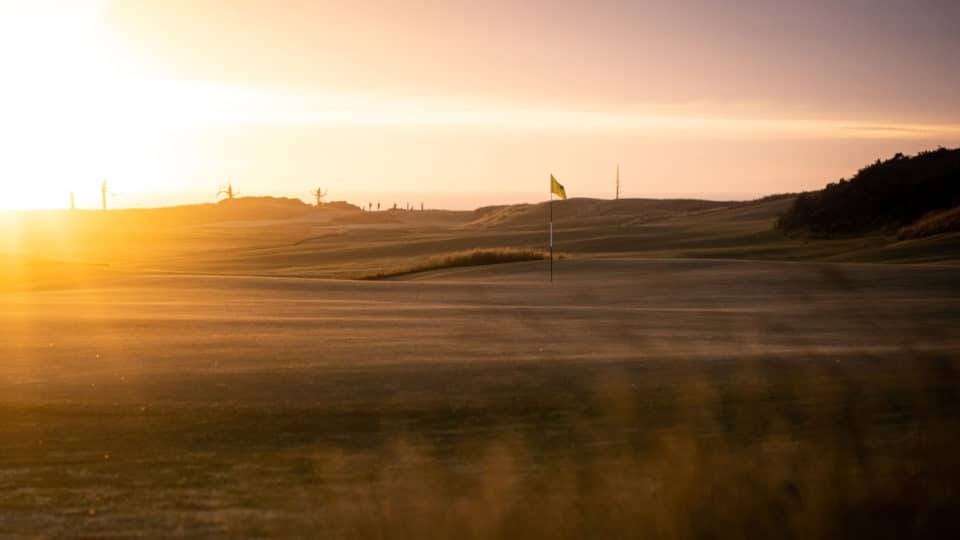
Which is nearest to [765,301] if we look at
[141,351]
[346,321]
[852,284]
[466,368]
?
[852,284]

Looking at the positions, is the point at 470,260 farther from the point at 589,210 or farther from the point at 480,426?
the point at 589,210

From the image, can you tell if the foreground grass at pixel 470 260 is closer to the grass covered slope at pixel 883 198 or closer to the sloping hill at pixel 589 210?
the grass covered slope at pixel 883 198

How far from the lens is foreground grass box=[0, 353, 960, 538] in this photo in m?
9.14

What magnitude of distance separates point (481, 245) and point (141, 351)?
189 feet

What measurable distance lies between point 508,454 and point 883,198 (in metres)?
53.0

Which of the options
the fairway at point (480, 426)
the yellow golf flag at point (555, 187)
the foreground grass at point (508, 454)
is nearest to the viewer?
the foreground grass at point (508, 454)

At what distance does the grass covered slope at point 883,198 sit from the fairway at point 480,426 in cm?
3714

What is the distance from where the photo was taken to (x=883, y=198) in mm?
58312

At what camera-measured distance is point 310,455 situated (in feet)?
36.3

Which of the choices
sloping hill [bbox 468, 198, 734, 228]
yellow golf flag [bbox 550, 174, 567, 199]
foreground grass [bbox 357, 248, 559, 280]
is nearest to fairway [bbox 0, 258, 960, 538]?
yellow golf flag [bbox 550, 174, 567, 199]

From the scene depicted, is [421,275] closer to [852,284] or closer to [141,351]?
[852,284]

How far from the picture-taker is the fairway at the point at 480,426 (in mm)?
9281

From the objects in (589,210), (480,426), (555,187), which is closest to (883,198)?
(555,187)

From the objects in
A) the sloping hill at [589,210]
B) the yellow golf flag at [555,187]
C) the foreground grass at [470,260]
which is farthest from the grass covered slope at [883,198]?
the sloping hill at [589,210]
